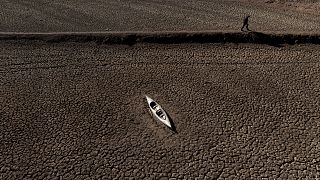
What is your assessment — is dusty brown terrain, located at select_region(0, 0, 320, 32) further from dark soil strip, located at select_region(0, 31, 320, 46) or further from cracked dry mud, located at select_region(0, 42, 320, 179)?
cracked dry mud, located at select_region(0, 42, 320, 179)

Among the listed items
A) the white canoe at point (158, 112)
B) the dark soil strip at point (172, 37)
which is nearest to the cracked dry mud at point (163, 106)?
the white canoe at point (158, 112)

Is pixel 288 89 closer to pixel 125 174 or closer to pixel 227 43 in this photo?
pixel 227 43

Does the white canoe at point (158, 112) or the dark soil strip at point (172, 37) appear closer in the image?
the white canoe at point (158, 112)

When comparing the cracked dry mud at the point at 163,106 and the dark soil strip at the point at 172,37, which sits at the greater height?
the dark soil strip at the point at 172,37

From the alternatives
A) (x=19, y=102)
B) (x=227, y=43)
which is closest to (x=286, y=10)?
(x=227, y=43)

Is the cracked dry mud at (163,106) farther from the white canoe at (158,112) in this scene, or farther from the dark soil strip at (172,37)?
the dark soil strip at (172,37)
